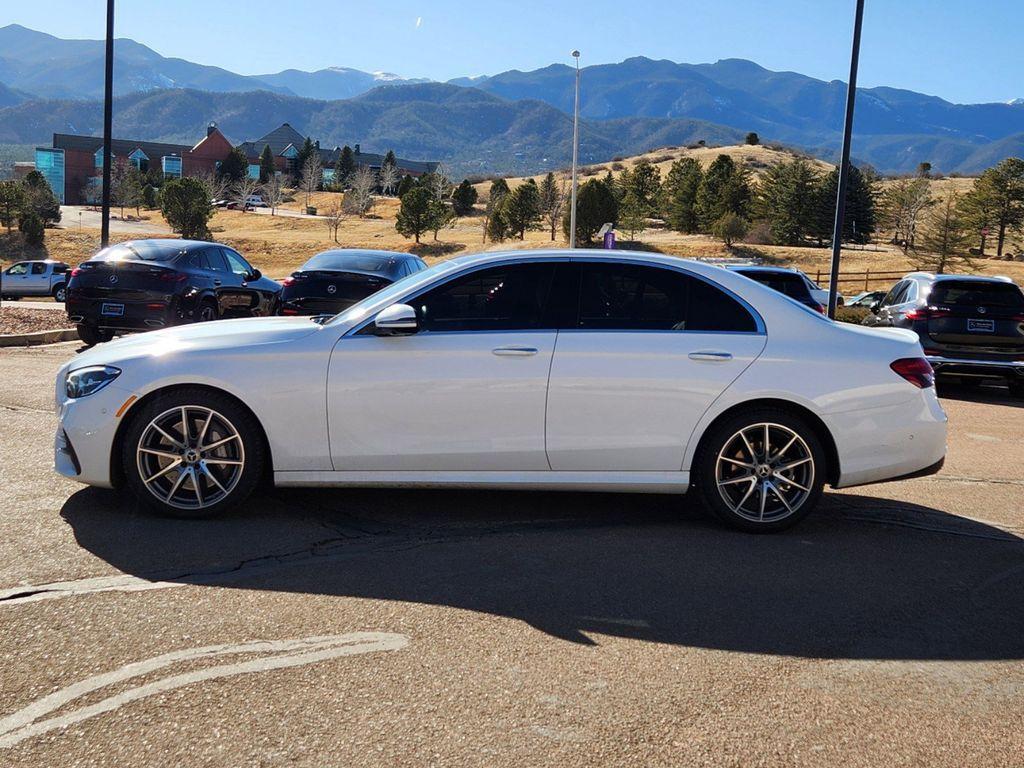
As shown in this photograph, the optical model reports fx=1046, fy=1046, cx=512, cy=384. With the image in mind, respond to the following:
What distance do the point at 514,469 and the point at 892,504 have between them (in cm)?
271

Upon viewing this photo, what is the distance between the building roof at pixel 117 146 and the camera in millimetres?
122188

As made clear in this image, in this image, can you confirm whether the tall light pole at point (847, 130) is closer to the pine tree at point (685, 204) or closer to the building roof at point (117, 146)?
the pine tree at point (685, 204)

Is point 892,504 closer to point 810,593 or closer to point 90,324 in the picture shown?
point 810,593

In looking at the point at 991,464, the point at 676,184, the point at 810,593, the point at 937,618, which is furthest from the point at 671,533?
the point at 676,184

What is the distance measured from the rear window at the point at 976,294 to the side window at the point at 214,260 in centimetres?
949

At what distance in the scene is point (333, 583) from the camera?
4.80m

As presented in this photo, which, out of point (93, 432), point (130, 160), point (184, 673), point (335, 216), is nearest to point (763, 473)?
point (184, 673)

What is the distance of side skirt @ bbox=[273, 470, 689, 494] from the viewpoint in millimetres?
5766

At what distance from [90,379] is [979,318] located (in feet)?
36.3

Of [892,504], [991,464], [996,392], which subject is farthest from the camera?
[996,392]

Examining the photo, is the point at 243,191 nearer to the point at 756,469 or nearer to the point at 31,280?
the point at 31,280

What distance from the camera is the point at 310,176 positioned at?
383ft

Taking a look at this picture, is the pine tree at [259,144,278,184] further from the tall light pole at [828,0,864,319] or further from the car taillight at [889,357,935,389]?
the car taillight at [889,357,935,389]

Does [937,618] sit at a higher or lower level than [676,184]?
lower
